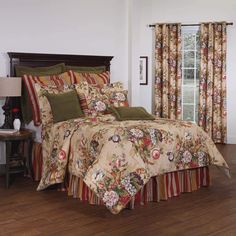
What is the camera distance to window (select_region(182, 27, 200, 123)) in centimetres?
767

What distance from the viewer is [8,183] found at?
437 centimetres

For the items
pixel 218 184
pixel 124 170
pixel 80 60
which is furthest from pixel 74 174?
pixel 80 60

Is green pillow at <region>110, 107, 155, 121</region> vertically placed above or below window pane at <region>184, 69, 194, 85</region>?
below

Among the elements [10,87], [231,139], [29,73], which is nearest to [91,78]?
[29,73]

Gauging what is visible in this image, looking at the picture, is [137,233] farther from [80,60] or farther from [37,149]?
[80,60]

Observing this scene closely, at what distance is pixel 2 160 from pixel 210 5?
475cm

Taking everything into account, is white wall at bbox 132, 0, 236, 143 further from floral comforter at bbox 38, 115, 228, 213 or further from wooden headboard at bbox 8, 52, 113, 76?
floral comforter at bbox 38, 115, 228, 213

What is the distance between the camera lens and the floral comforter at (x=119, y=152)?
3.41 meters

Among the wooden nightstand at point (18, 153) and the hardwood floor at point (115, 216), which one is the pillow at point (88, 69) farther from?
the hardwood floor at point (115, 216)

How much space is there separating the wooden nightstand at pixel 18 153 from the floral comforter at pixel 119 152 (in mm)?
303

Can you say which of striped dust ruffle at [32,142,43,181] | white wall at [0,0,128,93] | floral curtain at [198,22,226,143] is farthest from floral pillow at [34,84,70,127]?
floral curtain at [198,22,226,143]

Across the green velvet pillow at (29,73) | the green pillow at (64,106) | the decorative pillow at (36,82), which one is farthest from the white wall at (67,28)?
the green pillow at (64,106)

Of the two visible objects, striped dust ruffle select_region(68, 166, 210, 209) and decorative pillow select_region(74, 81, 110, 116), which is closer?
striped dust ruffle select_region(68, 166, 210, 209)

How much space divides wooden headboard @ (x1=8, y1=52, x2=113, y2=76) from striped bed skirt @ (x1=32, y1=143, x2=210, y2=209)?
1.89 meters
